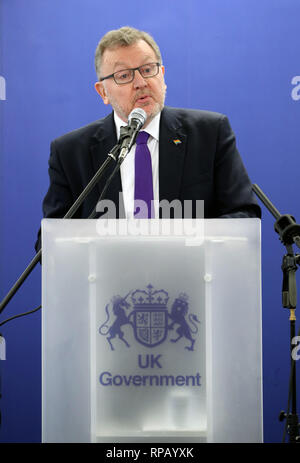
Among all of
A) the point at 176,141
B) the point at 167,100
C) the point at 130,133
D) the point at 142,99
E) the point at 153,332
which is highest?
the point at 167,100

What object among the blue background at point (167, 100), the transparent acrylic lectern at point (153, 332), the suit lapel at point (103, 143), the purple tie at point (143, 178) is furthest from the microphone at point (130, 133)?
the blue background at point (167, 100)

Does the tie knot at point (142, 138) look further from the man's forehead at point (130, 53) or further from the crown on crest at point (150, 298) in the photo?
the crown on crest at point (150, 298)

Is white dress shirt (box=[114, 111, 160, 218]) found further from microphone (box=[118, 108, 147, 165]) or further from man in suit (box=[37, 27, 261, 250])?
microphone (box=[118, 108, 147, 165])

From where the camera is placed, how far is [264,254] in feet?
9.14

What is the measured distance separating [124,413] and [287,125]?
2.09 m

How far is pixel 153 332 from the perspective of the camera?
3.50 feet

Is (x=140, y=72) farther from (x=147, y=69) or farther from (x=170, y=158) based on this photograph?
(x=170, y=158)

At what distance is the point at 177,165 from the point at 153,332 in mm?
955

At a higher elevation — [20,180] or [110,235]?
[20,180]

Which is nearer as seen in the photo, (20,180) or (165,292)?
(165,292)

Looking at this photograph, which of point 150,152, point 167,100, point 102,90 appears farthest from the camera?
point 167,100

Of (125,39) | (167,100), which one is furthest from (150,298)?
(167,100)
